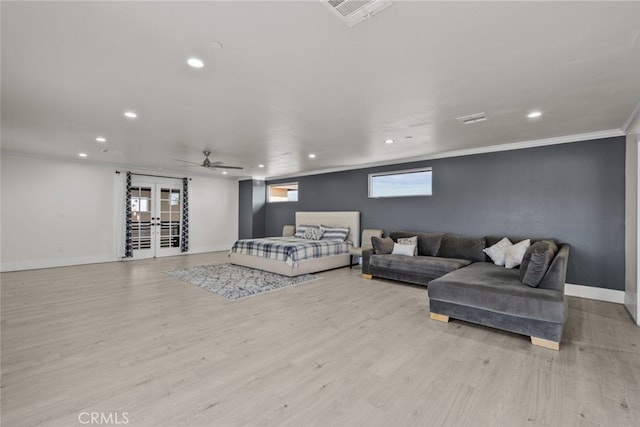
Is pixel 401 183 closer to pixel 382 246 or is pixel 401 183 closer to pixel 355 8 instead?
pixel 382 246

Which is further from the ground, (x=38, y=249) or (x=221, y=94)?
(x=221, y=94)

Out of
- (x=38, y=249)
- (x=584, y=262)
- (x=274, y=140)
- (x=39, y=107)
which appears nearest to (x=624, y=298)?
(x=584, y=262)

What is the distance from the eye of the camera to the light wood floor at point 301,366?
180 centimetres

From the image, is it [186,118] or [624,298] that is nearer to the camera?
[186,118]

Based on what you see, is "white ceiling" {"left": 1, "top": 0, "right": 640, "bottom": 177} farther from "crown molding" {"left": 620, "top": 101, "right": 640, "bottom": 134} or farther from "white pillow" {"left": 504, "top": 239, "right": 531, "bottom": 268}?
"white pillow" {"left": 504, "top": 239, "right": 531, "bottom": 268}

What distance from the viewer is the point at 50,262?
20.9 feet

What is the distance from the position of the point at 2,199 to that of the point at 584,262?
422 inches

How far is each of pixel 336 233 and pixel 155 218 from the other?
523cm

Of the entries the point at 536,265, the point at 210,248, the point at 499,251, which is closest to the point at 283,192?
the point at 210,248

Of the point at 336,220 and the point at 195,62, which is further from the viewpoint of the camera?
the point at 336,220

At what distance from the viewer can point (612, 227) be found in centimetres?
412

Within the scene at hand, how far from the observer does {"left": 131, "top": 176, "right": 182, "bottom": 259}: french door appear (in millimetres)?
7770

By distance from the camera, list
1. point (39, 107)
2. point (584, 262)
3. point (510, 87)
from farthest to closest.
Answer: point (584, 262) < point (39, 107) < point (510, 87)

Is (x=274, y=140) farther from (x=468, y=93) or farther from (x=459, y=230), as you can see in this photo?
(x=459, y=230)
